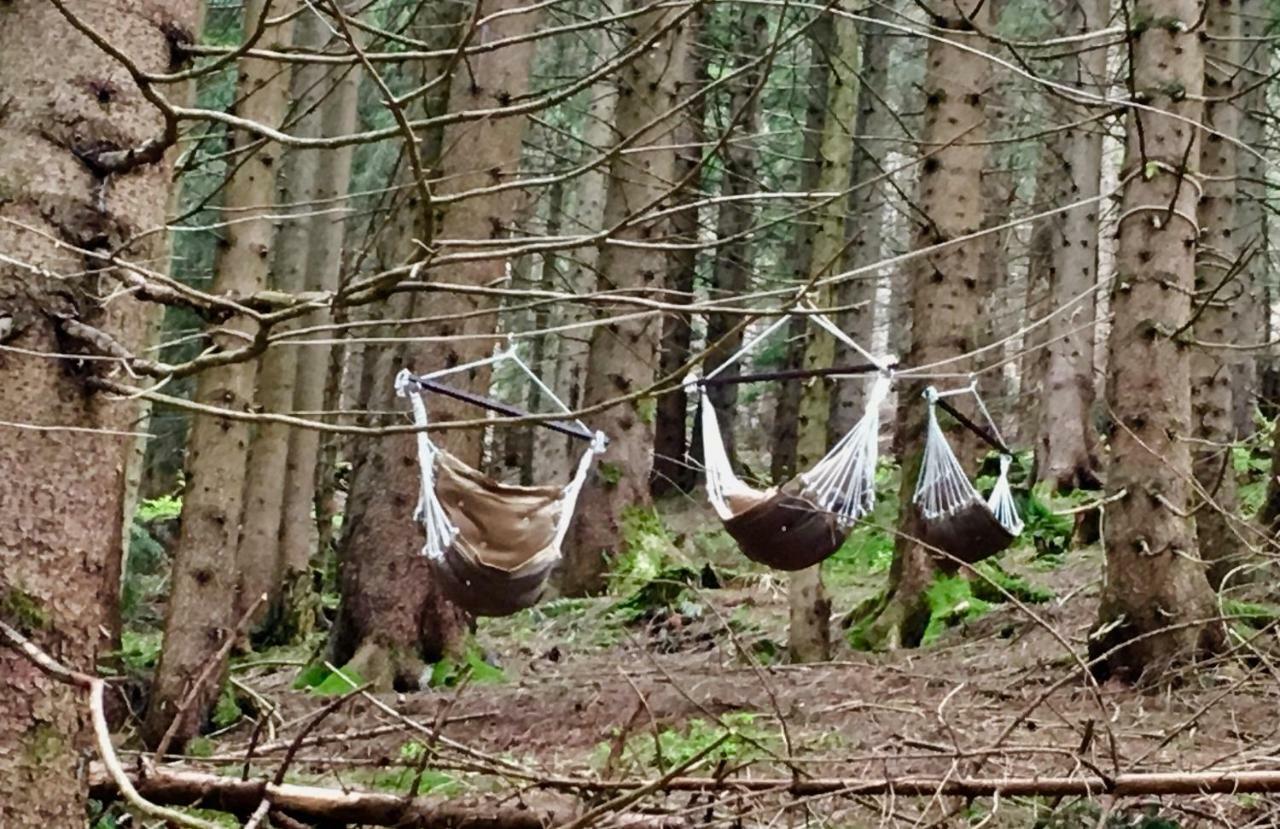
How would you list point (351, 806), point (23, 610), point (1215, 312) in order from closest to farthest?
point (23, 610), point (351, 806), point (1215, 312)

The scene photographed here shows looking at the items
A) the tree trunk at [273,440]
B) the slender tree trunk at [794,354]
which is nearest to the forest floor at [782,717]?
the tree trunk at [273,440]

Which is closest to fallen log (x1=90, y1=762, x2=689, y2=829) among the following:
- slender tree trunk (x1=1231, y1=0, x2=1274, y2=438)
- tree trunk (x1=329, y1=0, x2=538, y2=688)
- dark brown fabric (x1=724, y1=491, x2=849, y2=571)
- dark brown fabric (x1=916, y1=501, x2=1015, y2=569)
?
dark brown fabric (x1=724, y1=491, x2=849, y2=571)

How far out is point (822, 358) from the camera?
6137 millimetres

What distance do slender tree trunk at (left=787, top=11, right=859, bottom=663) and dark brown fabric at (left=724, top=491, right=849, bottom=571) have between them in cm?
33

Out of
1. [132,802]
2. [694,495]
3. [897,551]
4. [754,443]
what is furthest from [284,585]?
[754,443]

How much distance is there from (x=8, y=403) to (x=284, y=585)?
23.0ft

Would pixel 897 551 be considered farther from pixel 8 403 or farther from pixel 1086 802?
pixel 8 403

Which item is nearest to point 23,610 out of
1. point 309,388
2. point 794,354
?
point 309,388

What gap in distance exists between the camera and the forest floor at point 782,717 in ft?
8.80

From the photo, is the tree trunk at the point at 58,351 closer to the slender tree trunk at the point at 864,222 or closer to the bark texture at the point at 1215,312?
the bark texture at the point at 1215,312

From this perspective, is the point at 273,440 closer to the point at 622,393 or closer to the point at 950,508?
the point at 622,393

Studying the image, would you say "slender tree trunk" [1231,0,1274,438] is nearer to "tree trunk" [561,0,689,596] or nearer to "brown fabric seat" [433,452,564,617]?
"tree trunk" [561,0,689,596]

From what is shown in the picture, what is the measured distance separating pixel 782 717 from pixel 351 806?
931 mm

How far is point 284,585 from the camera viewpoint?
334 inches
